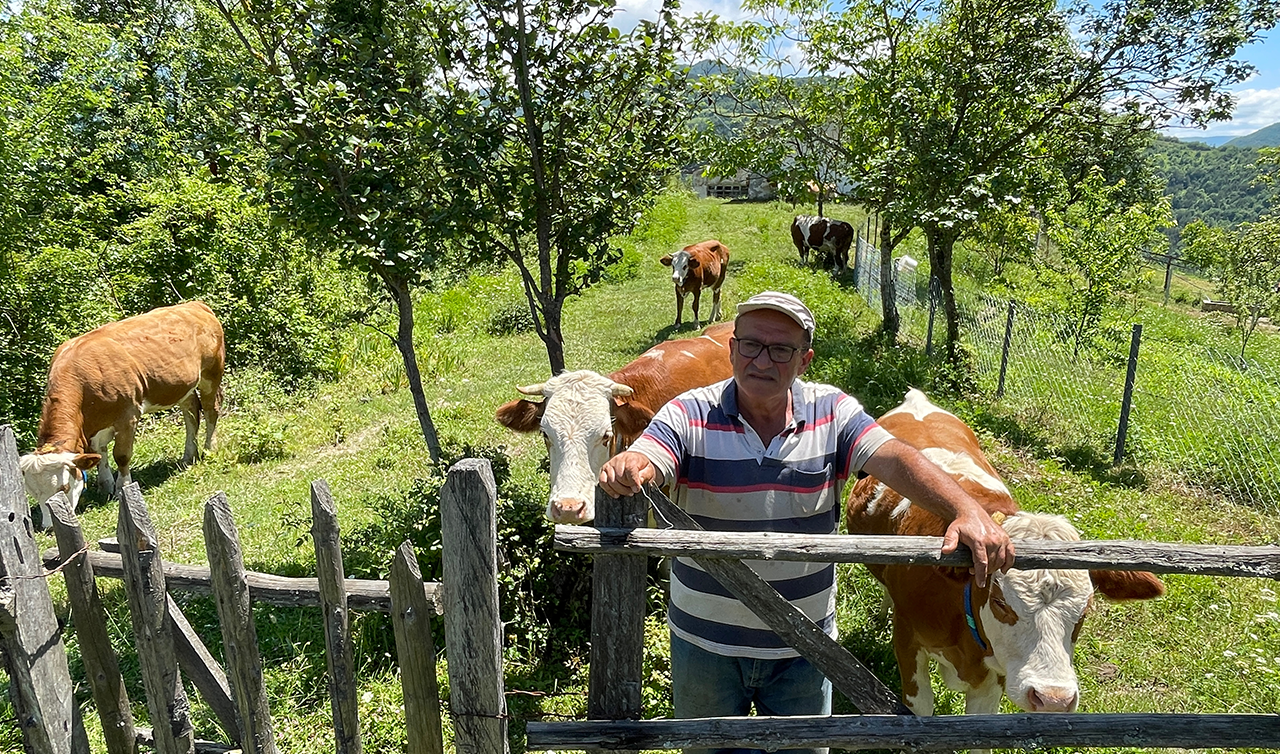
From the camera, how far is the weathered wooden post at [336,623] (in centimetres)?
238

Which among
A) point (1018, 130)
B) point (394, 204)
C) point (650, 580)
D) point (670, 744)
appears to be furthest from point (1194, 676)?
point (1018, 130)

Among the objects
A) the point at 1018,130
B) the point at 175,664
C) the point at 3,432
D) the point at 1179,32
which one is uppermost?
the point at 1179,32

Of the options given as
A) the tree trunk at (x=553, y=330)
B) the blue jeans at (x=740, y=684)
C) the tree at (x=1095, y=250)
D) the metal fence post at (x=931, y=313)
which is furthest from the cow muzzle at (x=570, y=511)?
the metal fence post at (x=931, y=313)

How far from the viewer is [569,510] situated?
3377 mm

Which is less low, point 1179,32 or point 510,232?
point 1179,32

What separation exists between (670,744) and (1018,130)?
31.3ft

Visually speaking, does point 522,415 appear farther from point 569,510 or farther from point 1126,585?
point 1126,585

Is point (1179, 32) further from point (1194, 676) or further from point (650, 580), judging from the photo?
point (650, 580)

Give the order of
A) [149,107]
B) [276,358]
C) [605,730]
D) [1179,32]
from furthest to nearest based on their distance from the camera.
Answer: [149,107] < [276,358] < [1179,32] < [605,730]

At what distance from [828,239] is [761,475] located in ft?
60.5

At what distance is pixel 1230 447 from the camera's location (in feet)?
23.0

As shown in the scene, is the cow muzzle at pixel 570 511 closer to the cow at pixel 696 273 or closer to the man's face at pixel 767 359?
the man's face at pixel 767 359

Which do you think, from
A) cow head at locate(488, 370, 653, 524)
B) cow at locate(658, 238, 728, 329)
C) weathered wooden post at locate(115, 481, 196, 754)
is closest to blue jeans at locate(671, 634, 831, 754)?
cow head at locate(488, 370, 653, 524)

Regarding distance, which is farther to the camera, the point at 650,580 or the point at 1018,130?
the point at 1018,130
